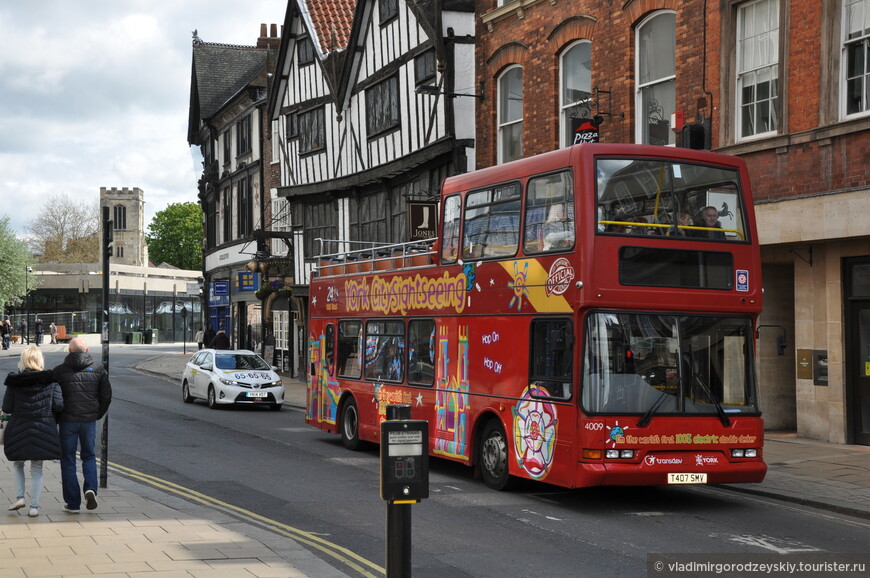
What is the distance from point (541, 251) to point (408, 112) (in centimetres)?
1740

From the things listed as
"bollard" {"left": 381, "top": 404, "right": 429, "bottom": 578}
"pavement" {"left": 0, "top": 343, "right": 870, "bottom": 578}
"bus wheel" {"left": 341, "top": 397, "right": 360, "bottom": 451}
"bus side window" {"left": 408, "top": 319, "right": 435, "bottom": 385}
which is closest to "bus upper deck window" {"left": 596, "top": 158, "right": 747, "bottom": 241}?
"pavement" {"left": 0, "top": 343, "right": 870, "bottom": 578}

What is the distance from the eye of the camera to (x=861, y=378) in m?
16.6

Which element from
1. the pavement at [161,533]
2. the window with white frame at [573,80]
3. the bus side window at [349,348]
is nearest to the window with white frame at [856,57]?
the pavement at [161,533]

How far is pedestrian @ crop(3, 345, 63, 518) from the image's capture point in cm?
998

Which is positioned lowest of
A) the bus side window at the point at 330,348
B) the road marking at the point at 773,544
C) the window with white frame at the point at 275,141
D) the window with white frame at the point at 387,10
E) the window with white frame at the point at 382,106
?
the road marking at the point at 773,544

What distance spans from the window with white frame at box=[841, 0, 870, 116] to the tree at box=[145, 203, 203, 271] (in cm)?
9597

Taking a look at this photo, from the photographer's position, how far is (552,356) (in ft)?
38.2

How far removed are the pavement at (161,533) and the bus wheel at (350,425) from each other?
178 inches

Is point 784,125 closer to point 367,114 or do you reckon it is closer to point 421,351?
point 421,351

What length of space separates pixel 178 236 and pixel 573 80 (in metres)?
91.0

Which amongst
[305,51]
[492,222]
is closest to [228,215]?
[305,51]

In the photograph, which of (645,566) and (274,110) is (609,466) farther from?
(274,110)

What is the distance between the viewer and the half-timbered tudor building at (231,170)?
1713 inches

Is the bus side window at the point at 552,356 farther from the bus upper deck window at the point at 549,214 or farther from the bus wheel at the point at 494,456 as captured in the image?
the bus wheel at the point at 494,456
